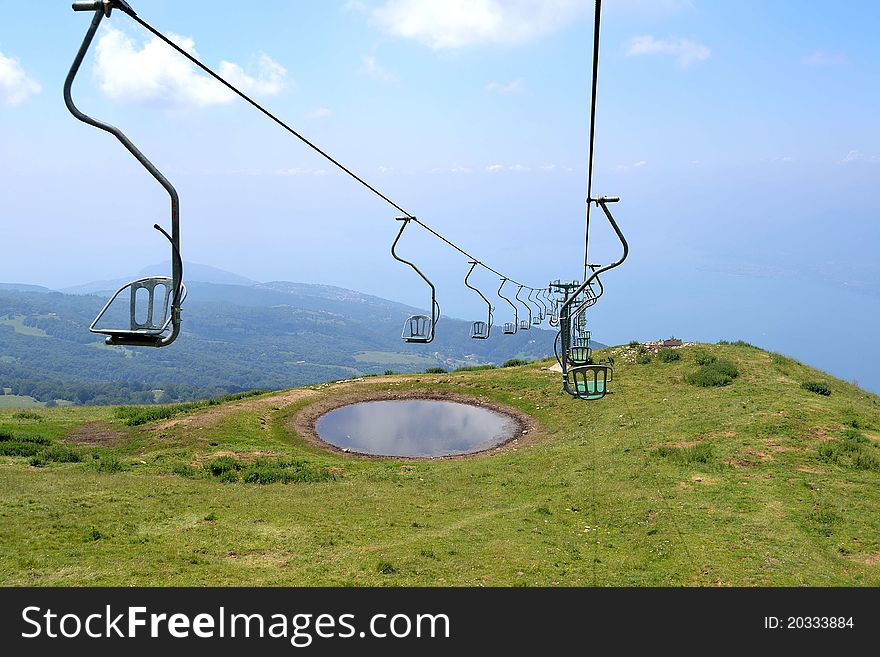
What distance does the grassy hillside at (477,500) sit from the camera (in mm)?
14570

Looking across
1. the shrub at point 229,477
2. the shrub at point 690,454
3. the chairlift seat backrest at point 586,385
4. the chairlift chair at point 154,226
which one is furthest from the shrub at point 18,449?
the shrub at point 690,454

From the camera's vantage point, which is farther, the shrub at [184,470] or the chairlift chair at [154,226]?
the shrub at [184,470]

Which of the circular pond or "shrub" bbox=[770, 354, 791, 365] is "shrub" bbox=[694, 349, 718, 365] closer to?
"shrub" bbox=[770, 354, 791, 365]

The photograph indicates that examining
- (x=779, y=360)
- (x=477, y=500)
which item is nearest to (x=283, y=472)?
(x=477, y=500)

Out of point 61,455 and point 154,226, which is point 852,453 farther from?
point 61,455

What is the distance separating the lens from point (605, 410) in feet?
111

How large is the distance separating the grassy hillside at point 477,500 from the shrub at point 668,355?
6.29m

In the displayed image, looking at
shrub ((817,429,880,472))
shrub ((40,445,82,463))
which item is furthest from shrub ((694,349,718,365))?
shrub ((40,445,82,463))

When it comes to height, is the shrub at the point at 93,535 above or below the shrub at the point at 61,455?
above

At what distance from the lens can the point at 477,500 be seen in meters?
21.9

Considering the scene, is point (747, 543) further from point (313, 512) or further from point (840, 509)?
point (313, 512)

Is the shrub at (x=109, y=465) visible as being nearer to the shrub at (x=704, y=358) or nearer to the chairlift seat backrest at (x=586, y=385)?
the chairlift seat backrest at (x=586, y=385)

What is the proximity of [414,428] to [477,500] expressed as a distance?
13433mm

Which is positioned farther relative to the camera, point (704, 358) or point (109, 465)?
point (704, 358)
